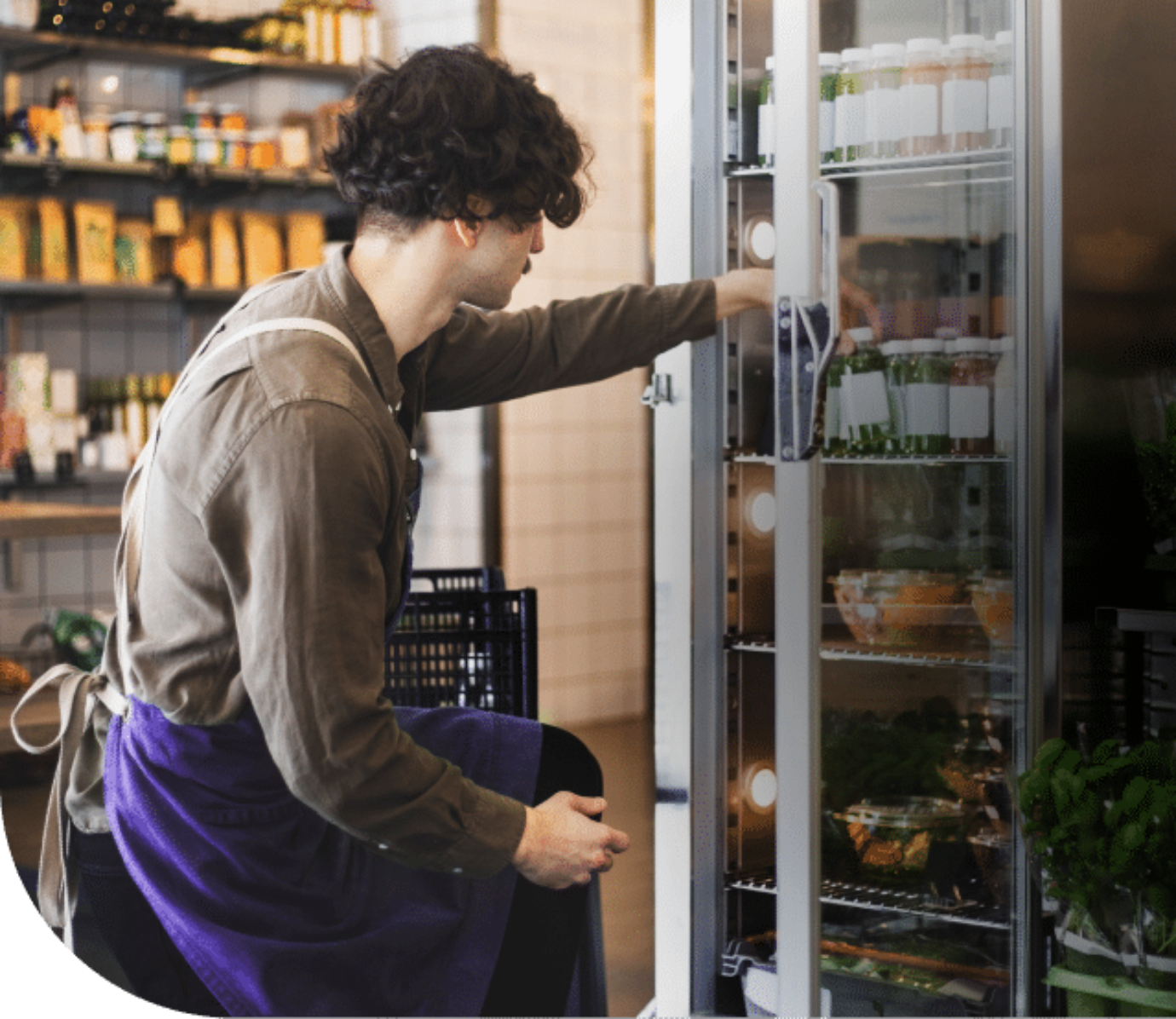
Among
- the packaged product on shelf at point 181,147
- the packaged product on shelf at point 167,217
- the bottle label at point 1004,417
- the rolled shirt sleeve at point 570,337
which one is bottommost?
the bottle label at point 1004,417

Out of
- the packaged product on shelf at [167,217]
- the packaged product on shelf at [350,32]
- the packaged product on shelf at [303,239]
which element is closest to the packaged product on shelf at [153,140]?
the packaged product on shelf at [167,217]

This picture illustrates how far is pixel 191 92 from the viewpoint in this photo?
16.9ft

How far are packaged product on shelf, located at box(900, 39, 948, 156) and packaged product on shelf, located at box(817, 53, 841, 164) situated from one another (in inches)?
4.5

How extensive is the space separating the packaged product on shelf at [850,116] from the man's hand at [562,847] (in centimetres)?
119

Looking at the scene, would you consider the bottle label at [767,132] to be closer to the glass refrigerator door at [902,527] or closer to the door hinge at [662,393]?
the glass refrigerator door at [902,527]

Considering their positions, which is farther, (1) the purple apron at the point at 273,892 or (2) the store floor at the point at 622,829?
(2) the store floor at the point at 622,829

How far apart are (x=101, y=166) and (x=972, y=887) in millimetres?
3638

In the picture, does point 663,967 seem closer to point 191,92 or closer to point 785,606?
point 785,606

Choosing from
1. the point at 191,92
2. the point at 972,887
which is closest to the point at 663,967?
the point at 972,887

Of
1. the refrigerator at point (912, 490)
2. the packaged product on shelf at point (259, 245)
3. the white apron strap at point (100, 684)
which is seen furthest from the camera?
the packaged product on shelf at point (259, 245)

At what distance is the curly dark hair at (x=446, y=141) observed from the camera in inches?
74.1

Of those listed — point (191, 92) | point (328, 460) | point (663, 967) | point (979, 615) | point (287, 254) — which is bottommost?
point (663, 967)

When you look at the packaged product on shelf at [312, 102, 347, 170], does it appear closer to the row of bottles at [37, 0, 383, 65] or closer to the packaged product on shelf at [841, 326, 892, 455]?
the row of bottles at [37, 0, 383, 65]

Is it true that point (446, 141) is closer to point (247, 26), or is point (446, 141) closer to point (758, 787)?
point (758, 787)
